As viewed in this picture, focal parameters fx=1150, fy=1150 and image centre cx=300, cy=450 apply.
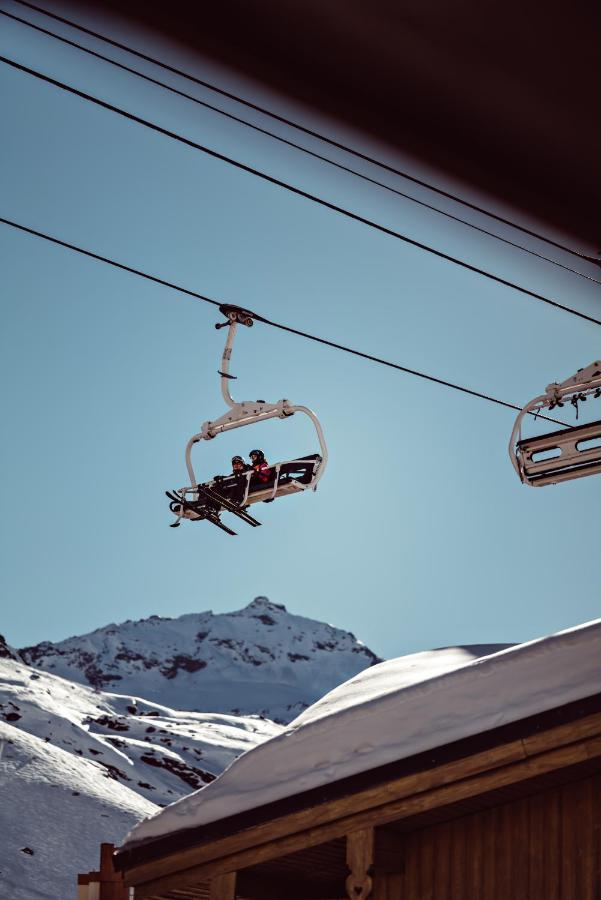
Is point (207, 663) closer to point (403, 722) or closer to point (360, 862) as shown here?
point (360, 862)

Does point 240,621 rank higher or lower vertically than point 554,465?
higher

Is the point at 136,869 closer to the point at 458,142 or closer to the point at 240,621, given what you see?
the point at 458,142

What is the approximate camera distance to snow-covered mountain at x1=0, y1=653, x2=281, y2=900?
42.0m

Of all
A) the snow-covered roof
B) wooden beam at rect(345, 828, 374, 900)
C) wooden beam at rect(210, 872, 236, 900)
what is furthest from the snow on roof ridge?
wooden beam at rect(210, 872, 236, 900)

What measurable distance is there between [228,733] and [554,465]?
69271mm

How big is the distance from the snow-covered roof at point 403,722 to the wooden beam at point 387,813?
0.74 ft

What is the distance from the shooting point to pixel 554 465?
833cm

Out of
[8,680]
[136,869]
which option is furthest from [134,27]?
[8,680]

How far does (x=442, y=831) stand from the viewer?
639cm

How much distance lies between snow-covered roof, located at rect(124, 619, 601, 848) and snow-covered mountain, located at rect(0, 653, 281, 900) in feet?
115

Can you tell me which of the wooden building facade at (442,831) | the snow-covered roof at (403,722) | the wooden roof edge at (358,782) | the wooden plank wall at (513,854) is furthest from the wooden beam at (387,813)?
the wooden plank wall at (513,854)

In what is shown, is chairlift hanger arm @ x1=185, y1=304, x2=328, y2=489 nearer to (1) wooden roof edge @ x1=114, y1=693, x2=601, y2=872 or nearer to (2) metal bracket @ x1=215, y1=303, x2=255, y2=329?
(2) metal bracket @ x1=215, y1=303, x2=255, y2=329

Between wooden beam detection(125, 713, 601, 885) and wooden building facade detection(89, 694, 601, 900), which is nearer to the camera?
wooden beam detection(125, 713, 601, 885)

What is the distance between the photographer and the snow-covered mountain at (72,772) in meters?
42.0
